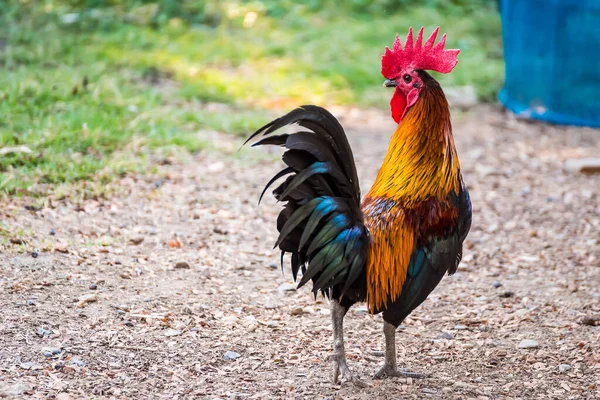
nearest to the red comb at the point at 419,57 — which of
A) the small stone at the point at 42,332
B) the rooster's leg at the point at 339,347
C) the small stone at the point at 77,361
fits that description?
the rooster's leg at the point at 339,347

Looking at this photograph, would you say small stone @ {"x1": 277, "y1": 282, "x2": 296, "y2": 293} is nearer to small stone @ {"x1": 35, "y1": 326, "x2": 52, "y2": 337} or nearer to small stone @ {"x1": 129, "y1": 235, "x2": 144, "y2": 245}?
small stone @ {"x1": 129, "y1": 235, "x2": 144, "y2": 245}

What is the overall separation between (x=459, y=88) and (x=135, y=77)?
3.78 m

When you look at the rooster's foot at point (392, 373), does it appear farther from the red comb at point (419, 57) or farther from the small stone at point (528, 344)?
the red comb at point (419, 57)

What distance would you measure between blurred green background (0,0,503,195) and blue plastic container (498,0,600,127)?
2.07 ft

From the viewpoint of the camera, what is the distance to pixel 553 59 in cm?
834

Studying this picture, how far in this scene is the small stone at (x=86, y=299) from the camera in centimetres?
410

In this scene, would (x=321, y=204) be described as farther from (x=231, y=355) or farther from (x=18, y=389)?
(x=18, y=389)

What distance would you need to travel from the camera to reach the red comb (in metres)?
3.54

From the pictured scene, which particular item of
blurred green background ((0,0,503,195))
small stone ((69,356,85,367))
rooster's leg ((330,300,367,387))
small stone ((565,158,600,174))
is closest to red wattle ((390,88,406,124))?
rooster's leg ((330,300,367,387))

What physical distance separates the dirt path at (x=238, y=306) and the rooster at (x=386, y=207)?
1.72 feet

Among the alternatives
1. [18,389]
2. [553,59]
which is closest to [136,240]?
[18,389]

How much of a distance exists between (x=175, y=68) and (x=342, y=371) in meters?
6.25

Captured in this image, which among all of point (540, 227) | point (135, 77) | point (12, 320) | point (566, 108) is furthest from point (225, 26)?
point (12, 320)

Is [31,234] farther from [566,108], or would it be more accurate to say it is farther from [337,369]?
[566,108]
